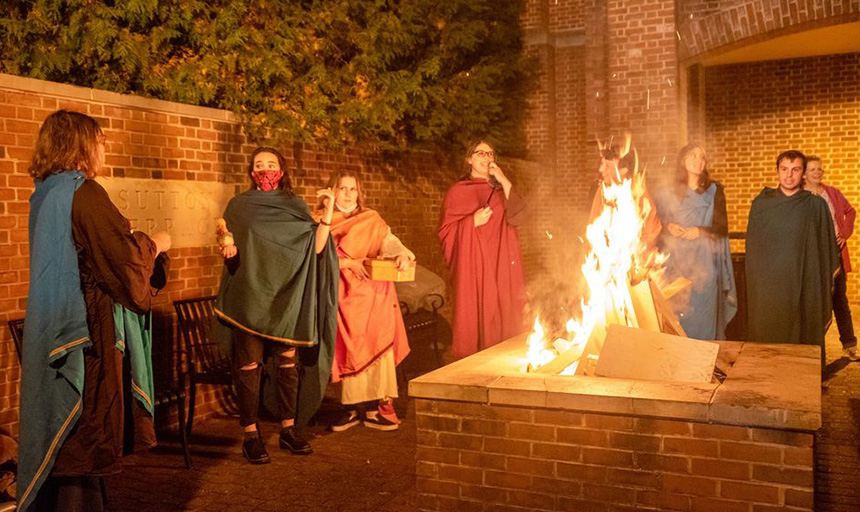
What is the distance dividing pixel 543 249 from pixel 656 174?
4532mm

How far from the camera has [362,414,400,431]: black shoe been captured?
6293 mm

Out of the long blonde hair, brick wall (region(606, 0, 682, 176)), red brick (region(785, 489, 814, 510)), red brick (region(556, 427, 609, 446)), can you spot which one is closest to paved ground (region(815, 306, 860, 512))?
red brick (region(785, 489, 814, 510))

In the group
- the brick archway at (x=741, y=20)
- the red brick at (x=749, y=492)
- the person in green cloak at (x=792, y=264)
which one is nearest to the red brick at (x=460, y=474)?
the red brick at (x=749, y=492)

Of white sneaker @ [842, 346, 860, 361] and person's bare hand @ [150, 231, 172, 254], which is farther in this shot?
white sneaker @ [842, 346, 860, 361]

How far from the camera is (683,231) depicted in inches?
266

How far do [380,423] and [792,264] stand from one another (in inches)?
146

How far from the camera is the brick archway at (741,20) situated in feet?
34.2

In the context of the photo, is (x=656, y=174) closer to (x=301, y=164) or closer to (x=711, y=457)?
(x=301, y=164)

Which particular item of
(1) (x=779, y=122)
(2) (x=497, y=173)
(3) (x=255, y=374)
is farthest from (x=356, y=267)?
(1) (x=779, y=122)

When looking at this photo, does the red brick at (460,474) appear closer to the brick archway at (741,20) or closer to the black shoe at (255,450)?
the black shoe at (255,450)

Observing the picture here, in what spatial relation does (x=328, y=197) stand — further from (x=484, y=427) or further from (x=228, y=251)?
(x=484, y=427)

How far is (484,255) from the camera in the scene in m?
6.68

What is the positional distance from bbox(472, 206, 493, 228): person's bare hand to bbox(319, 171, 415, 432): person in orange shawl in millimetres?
683

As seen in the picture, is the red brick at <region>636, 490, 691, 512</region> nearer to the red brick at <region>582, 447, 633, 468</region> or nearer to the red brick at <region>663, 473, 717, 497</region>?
the red brick at <region>663, 473, 717, 497</region>
